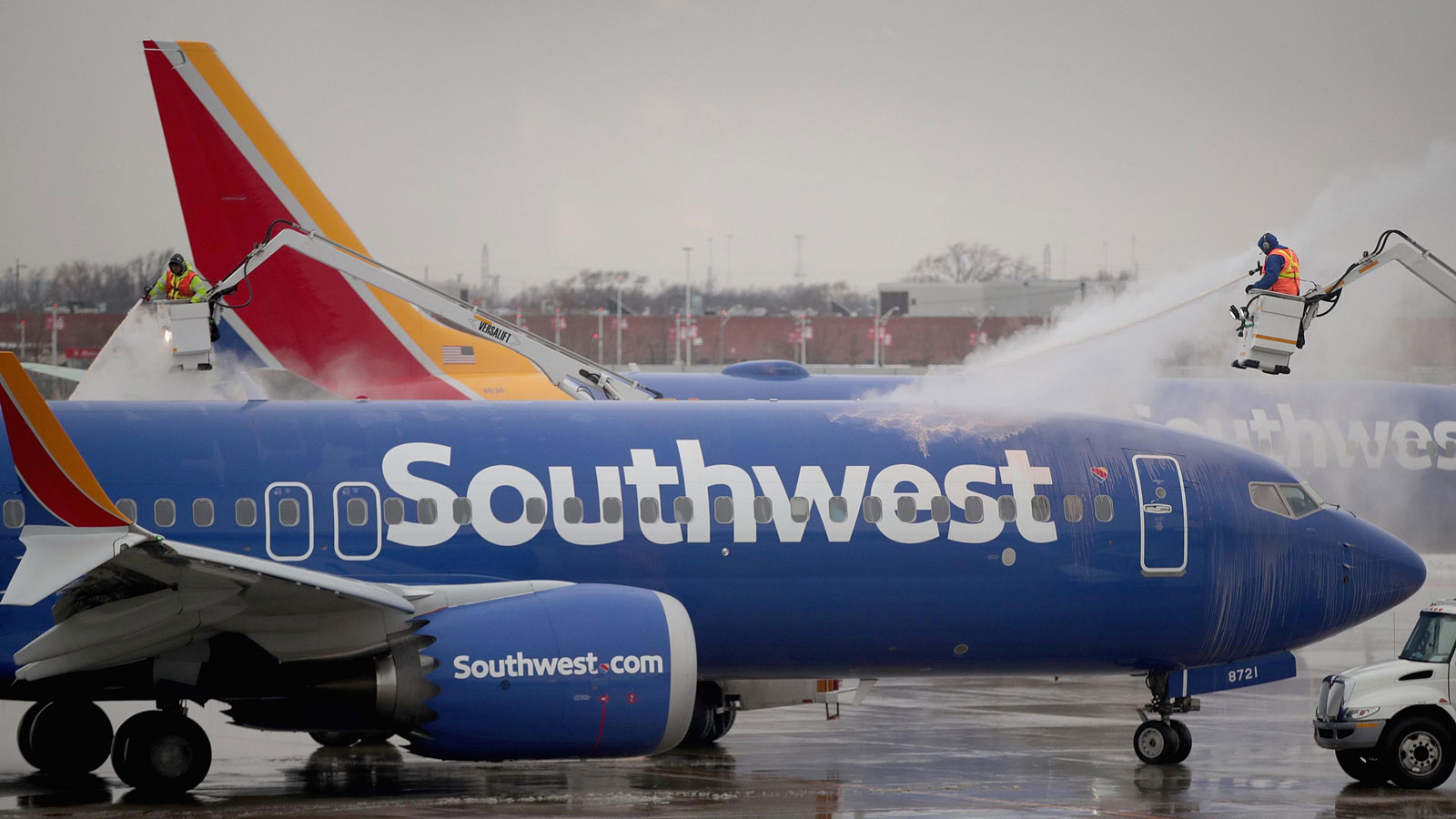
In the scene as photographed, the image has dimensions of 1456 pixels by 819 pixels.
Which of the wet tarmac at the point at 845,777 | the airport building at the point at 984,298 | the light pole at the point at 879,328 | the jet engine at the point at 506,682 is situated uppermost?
the airport building at the point at 984,298

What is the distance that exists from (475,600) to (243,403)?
3481mm

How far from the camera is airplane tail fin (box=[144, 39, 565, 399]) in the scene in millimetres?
22109

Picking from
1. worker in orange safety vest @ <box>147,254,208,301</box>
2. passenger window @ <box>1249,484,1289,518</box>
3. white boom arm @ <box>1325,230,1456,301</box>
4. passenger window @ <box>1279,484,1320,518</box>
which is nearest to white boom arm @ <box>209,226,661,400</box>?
worker in orange safety vest @ <box>147,254,208,301</box>

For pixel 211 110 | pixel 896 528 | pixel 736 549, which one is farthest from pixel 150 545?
pixel 211 110

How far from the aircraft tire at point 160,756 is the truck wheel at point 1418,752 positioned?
11.5 m

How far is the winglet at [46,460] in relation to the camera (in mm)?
12469

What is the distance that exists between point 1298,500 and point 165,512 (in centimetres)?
1179

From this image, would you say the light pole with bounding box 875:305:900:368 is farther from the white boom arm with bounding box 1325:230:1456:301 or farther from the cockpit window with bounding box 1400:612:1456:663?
the white boom arm with bounding box 1325:230:1456:301

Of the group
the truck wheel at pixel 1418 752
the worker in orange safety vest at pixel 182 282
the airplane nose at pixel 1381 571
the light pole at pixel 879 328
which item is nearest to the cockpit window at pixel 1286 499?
the airplane nose at pixel 1381 571

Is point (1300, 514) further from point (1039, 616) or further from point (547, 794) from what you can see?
point (547, 794)

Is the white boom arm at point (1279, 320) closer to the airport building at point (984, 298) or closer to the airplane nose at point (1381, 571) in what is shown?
the airplane nose at point (1381, 571)

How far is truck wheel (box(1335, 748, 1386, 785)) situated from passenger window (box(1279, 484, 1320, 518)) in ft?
8.48

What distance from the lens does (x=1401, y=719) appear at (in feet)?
53.2

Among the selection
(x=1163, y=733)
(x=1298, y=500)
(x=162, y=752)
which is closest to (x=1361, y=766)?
(x=1163, y=733)
